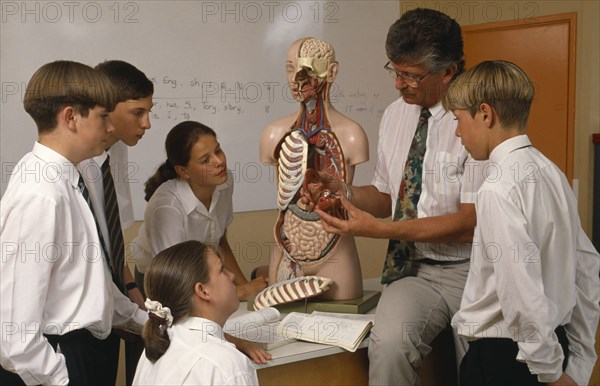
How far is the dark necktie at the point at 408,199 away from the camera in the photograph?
281 centimetres

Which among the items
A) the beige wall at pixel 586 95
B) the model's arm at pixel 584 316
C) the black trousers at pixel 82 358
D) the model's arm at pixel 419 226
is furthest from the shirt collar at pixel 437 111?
the beige wall at pixel 586 95

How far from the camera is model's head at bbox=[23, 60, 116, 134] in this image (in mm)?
2143

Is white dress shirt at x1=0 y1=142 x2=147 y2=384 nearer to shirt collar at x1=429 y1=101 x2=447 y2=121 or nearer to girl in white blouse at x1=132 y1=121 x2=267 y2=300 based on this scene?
girl in white blouse at x1=132 y1=121 x2=267 y2=300

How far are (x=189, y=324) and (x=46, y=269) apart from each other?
1.32ft

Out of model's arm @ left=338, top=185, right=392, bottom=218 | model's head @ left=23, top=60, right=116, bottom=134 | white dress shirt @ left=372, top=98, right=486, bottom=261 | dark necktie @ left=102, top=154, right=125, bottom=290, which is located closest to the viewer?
model's head @ left=23, top=60, right=116, bottom=134

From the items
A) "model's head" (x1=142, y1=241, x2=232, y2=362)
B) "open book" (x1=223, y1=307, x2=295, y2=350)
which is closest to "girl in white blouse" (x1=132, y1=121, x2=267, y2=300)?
"open book" (x1=223, y1=307, x2=295, y2=350)

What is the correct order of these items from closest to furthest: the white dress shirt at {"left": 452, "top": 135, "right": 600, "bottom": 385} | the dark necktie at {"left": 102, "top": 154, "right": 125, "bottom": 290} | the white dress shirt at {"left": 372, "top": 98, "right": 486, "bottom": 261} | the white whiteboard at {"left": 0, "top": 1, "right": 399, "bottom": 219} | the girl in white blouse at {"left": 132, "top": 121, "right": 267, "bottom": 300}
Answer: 1. the white dress shirt at {"left": 452, "top": 135, "right": 600, "bottom": 385}
2. the dark necktie at {"left": 102, "top": 154, "right": 125, "bottom": 290}
3. the white dress shirt at {"left": 372, "top": 98, "right": 486, "bottom": 261}
4. the girl in white blouse at {"left": 132, "top": 121, "right": 267, "bottom": 300}
5. the white whiteboard at {"left": 0, "top": 1, "right": 399, "bottom": 219}

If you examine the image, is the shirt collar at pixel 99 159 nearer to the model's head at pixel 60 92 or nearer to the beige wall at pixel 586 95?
the model's head at pixel 60 92

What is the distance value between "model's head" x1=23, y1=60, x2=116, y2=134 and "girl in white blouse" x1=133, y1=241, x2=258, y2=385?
53 centimetres

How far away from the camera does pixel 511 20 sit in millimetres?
5895

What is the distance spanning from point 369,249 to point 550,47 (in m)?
2.07

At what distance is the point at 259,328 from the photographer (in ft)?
8.57

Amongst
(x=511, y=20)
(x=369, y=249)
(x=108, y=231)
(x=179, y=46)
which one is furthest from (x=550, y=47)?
(x=108, y=231)

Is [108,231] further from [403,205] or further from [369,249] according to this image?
[369,249]
